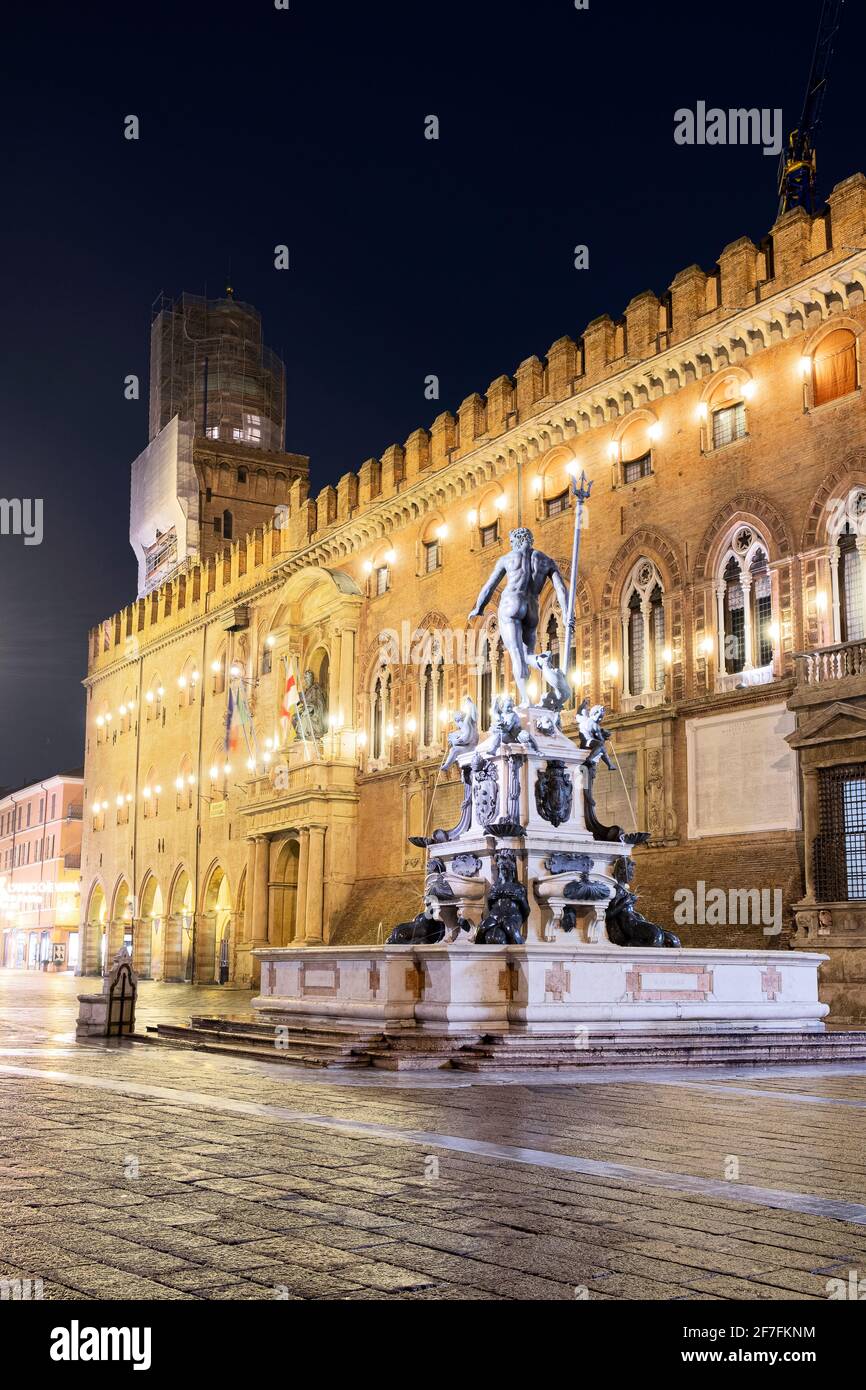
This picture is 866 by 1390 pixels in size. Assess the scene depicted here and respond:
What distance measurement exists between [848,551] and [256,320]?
48.2 m

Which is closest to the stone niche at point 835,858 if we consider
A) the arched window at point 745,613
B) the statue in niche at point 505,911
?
the arched window at point 745,613

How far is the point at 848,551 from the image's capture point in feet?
78.2

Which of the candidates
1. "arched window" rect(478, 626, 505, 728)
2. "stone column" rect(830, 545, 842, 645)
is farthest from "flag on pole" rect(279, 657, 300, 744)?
"stone column" rect(830, 545, 842, 645)

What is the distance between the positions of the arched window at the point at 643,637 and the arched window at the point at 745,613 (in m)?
1.80

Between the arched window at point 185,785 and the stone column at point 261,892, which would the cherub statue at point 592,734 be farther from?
the arched window at point 185,785

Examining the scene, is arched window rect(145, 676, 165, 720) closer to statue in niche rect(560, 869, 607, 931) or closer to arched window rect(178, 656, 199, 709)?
arched window rect(178, 656, 199, 709)

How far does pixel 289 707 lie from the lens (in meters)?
41.3

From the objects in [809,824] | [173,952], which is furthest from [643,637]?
[173,952]

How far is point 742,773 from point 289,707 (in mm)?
18953

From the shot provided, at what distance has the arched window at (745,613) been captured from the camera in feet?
83.3

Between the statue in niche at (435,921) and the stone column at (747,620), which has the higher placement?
the stone column at (747,620)

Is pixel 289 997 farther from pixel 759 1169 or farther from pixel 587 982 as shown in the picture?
pixel 759 1169

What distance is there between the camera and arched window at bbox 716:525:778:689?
83.3 ft
